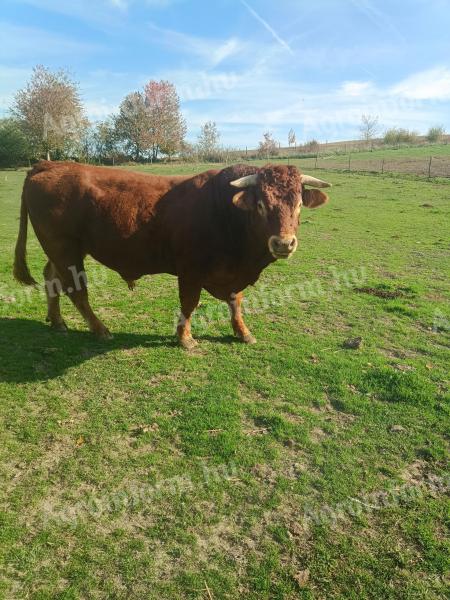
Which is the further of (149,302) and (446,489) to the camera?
(149,302)

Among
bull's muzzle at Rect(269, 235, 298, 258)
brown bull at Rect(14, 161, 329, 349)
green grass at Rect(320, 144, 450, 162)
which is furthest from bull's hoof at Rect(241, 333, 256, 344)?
green grass at Rect(320, 144, 450, 162)

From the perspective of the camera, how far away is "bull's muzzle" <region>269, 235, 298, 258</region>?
162 inches

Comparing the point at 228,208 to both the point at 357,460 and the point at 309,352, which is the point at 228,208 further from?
the point at 357,460

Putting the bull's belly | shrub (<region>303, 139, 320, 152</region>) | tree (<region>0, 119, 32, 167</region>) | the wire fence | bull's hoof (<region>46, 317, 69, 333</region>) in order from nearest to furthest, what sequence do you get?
the bull's belly
bull's hoof (<region>46, 317, 69, 333</region>)
the wire fence
tree (<region>0, 119, 32, 167</region>)
shrub (<region>303, 139, 320, 152</region>)

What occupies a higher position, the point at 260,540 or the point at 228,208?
the point at 228,208

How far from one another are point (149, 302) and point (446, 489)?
5.22m

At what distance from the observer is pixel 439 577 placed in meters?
2.62

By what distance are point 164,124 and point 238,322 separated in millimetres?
54726

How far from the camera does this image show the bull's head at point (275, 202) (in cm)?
420

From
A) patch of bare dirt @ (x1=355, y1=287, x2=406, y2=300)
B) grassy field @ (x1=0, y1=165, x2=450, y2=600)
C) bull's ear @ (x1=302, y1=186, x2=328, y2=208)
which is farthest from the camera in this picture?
patch of bare dirt @ (x1=355, y1=287, x2=406, y2=300)

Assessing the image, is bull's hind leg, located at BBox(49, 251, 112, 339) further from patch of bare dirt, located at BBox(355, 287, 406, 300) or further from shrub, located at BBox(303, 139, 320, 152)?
shrub, located at BBox(303, 139, 320, 152)

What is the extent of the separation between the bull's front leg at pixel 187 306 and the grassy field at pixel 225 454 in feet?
0.55

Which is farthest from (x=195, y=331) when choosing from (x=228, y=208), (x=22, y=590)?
(x=22, y=590)

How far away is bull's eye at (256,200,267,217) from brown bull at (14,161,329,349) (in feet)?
0.89
